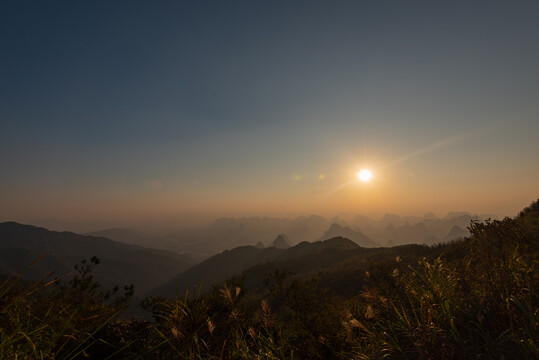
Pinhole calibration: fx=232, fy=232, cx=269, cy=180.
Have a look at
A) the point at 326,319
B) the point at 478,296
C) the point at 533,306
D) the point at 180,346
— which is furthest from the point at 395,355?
the point at 180,346

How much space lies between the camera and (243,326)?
4301mm

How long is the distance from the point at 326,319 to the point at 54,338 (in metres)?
4.61

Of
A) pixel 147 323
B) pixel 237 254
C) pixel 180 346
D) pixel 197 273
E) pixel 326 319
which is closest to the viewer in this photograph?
pixel 180 346

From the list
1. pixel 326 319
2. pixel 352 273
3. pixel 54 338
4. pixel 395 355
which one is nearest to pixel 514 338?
pixel 395 355

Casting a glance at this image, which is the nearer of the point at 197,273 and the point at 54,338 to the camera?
the point at 54,338

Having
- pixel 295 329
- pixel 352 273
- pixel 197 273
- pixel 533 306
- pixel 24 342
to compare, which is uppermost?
pixel 24 342

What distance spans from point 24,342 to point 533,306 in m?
6.95

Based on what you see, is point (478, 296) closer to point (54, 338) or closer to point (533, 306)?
point (533, 306)

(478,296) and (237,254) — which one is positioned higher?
(478,296)

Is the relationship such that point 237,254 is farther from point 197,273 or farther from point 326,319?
point 326,319

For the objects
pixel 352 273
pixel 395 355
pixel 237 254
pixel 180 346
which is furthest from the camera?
pixel 237 254

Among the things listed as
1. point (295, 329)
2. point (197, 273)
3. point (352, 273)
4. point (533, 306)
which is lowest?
point (197, 273)

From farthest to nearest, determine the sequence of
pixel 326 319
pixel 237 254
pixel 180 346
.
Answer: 1. pixel 237 254
2. pixel 326 319
3. pixel 180 346

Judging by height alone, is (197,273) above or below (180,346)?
below
